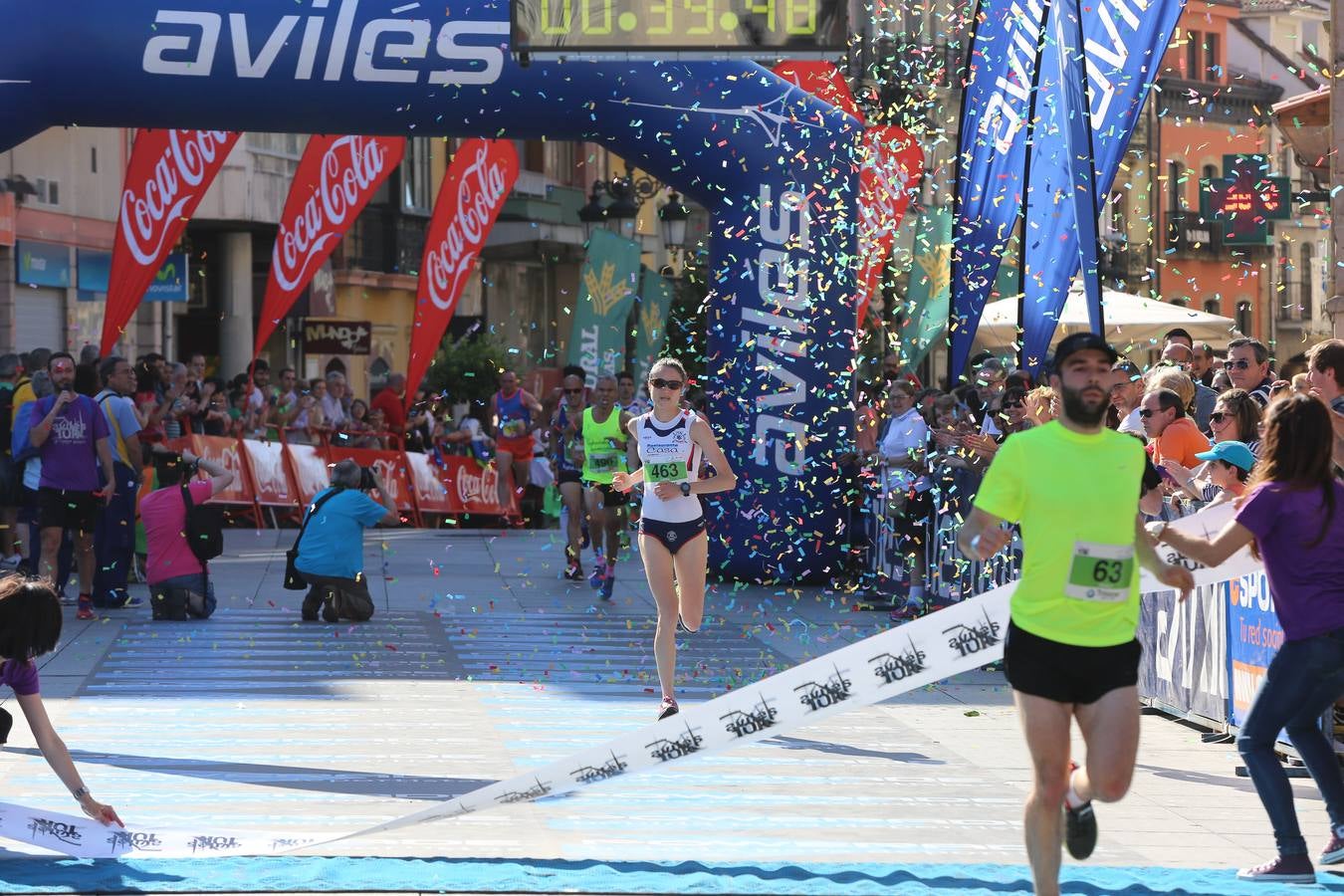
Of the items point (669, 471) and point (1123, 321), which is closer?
point (669, 471)

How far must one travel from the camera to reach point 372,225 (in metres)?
43.5

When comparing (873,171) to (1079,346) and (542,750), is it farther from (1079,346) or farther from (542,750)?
(1079,346)

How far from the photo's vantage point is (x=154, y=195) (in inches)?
842

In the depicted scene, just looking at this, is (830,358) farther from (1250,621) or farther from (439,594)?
(1250,621)

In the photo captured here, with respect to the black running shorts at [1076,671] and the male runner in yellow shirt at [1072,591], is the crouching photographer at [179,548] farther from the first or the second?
the black running shorts at [1076,671]

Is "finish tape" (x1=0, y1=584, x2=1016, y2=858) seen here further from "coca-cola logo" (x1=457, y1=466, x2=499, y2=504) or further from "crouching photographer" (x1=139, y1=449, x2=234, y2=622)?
"coca-cola logo" (x1=457, y1=466, x2=499, y2=504)

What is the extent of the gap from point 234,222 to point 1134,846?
103ft

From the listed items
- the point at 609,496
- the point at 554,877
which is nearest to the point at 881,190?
the point at 609,496

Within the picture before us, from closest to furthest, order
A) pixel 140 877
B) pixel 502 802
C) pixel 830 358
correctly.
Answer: pixel 140 877, pixel 502 802, pixel 830 358

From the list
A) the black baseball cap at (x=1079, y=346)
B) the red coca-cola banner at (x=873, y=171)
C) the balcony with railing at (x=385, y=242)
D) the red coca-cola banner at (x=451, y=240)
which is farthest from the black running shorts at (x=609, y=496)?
the balcony with railing at (x=385, y=242)

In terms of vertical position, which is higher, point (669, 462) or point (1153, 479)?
point (1153, 479)

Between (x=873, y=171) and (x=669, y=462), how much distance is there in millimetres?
8841

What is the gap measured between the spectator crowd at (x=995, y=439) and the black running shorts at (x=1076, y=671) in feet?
5.02

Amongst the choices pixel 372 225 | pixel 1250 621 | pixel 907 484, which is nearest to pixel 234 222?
pixel 372 225
